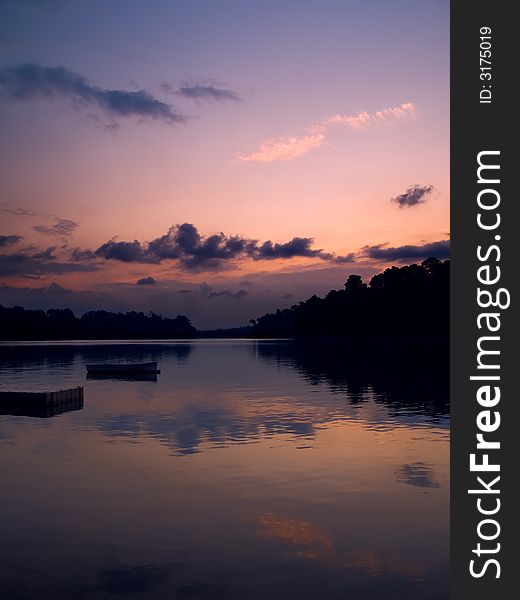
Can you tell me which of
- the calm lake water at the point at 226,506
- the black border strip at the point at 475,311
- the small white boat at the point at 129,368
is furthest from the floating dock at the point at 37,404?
the black border strip at the point at 475,311

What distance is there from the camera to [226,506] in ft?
82.5

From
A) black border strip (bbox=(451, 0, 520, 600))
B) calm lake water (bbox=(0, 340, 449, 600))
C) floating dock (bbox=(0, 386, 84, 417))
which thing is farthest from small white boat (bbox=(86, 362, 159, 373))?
black border strip (bbox=(451, 0, 520, 600))

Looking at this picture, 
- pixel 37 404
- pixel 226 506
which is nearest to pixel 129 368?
pixel 37 404

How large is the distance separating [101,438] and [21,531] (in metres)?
20.0

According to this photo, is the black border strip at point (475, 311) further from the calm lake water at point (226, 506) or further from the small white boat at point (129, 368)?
the small white boat at point (129, 368)

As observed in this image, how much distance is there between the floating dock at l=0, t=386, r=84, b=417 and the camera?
180 ft

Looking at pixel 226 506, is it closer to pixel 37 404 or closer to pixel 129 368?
pixel 37 404

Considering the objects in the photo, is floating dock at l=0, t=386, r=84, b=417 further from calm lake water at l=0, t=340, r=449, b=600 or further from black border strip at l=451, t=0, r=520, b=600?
black border strip at l=451, t=0, r=520, b=600

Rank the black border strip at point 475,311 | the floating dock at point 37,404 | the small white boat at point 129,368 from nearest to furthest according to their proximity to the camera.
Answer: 1. the black border strip at point 475,311
2. the floating dock at point 37,404
3. the small white boat at point 129,368

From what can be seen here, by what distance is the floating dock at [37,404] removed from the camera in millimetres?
54728

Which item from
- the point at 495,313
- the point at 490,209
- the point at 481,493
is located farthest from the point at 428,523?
the point at 490,209

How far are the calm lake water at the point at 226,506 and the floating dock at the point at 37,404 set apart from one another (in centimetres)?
237

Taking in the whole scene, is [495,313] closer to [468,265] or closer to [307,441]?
[468,265]

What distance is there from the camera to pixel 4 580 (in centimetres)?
1766
